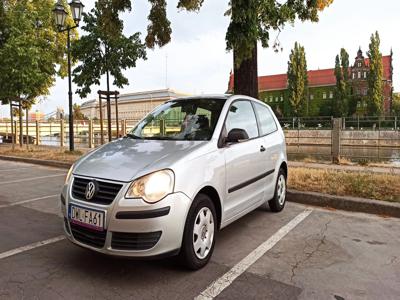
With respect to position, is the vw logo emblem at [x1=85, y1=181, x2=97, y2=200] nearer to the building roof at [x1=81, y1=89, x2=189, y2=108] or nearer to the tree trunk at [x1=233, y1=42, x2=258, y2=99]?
the tree trunk at [x1=233, y1=42, x2=258, y2=99]

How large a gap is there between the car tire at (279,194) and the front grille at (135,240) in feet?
9.22

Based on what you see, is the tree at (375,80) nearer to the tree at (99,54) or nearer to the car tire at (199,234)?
the tree at (99,54)

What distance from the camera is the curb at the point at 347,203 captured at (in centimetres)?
565

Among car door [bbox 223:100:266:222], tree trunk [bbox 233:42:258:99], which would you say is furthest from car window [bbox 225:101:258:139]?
tree trunk [bbox 233:42:258:99]

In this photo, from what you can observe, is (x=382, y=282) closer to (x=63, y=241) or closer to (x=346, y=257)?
(x=346, y=257)

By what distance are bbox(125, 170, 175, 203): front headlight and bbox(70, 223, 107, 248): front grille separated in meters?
0.45

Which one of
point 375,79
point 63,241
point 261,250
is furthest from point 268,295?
point 375,79

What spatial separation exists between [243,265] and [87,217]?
1588 mm

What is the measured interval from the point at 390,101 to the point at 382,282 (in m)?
82.4

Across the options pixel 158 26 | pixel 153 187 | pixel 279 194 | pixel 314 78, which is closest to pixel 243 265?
pixel 153 187

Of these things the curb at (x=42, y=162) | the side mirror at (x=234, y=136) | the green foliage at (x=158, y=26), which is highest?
the green foliage at (x=158, y=26)

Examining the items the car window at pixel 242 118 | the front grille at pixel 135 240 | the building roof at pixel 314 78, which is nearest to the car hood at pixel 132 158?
the front grille at pixel 135 240

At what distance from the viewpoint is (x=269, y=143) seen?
5211 millimetres

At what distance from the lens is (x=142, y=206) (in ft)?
10.3
